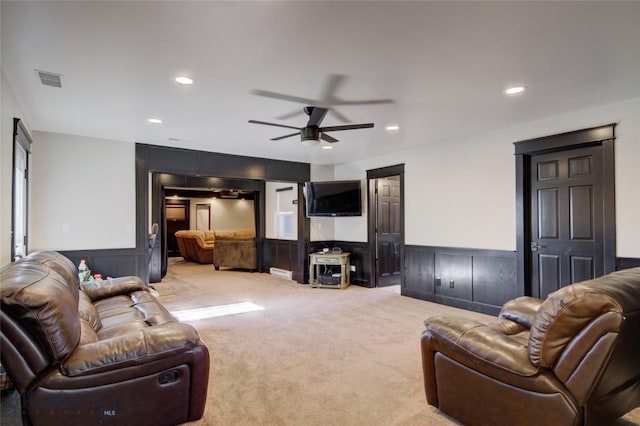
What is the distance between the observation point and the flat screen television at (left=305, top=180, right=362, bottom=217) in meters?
6.51

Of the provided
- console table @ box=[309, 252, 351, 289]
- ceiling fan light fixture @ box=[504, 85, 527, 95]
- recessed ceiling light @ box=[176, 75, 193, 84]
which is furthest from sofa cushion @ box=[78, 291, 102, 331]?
console table @ box=[309, 252, 351, 289]

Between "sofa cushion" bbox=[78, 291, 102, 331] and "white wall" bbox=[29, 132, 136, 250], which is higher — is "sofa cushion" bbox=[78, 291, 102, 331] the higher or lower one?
the lower one

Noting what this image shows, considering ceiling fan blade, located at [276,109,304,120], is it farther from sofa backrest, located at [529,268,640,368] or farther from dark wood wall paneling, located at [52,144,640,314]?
sofa backrest, located at [529,268,640,368]

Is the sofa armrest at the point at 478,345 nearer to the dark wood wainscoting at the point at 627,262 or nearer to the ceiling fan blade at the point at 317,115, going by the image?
the ceiling fan blade at the point at 317,115

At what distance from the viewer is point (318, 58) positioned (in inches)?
100.0

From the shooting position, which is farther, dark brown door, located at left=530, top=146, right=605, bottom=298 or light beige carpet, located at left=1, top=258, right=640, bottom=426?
dark brown door, located at left=530, top=146, right=605, bottom=298

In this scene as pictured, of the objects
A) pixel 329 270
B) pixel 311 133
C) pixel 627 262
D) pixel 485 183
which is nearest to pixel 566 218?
pixel 627 262

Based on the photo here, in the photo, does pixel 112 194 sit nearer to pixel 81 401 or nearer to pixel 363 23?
pixel 81 401

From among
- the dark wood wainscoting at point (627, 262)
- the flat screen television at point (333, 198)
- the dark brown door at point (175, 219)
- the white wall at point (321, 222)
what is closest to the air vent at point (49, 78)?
the flat screen television at point (333, 198)

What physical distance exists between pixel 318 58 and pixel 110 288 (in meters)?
3.03

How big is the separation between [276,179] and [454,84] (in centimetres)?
417

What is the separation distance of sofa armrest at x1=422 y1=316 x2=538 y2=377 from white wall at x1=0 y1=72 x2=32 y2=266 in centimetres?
334

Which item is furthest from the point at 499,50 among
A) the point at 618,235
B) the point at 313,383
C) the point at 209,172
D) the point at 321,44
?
the point at 209,172

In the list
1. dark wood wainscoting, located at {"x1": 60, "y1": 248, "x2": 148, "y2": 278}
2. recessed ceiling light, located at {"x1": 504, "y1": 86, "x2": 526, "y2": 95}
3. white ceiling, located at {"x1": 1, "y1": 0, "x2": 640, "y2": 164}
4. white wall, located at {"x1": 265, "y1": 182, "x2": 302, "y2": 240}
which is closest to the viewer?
white ceiling, located at {"x1": 1, "y1": 0, "x2": 640, "y2": 164}
